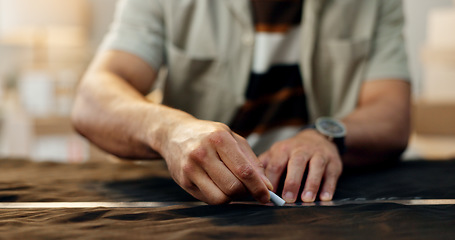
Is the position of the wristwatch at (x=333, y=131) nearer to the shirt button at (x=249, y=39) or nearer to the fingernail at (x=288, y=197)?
the fingernail at (x=288, y=197)

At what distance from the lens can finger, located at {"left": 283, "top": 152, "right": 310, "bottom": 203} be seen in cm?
55

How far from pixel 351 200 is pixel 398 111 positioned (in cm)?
46

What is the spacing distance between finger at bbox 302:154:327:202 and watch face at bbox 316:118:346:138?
111 mm

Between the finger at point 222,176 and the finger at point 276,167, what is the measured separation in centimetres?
10

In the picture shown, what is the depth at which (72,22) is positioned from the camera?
247cm

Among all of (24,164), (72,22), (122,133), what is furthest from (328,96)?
(72,22)

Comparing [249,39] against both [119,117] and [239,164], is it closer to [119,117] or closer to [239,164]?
[119,117]

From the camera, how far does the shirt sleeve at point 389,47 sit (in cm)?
104

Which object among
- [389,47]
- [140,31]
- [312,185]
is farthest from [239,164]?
[389,47]

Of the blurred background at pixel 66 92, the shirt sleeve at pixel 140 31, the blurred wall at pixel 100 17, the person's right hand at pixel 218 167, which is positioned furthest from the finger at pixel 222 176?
the blurred wall at pixel 100 17

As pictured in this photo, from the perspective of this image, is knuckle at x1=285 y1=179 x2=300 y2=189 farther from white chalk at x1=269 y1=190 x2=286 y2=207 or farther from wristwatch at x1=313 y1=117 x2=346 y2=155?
wristwatch at x1=313 y1=117 x2=346 y2=155

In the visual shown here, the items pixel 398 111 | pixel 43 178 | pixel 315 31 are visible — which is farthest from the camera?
pixel 315 31

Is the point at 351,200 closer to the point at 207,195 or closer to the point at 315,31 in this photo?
the point at 207,195

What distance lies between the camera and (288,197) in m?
0.55
